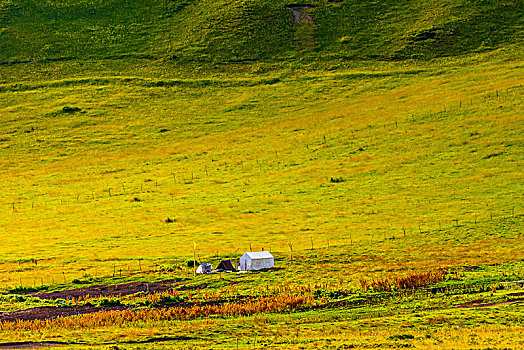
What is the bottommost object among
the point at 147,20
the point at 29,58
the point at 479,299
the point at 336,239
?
the point at 479,299

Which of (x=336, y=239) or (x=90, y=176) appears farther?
(x=90, y=176)

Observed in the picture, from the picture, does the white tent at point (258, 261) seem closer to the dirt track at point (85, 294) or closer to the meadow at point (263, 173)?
the meadow at point (263, 173)

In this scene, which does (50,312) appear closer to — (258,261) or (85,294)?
(85,294)

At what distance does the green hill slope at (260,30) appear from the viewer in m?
136

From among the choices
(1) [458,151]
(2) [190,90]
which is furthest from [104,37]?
(1) [458,151]

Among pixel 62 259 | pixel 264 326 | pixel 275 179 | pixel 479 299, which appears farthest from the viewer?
pixel 275 179

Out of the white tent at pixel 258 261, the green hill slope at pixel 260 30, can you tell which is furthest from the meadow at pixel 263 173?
the white tent at pixel 258 261

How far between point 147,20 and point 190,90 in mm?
38704

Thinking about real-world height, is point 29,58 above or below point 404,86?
above

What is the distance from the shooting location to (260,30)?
14450 centimetres

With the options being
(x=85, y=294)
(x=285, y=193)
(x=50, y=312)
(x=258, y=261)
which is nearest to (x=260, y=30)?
(x=285, y=193)

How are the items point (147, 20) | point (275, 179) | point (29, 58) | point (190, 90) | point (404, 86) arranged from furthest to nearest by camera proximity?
point (147, 20) < point (29, 58) < point (190, 90) < point (404, 86) < point (275, 179)

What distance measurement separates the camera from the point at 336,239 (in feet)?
198

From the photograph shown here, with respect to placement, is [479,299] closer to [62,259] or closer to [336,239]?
[336,239]
